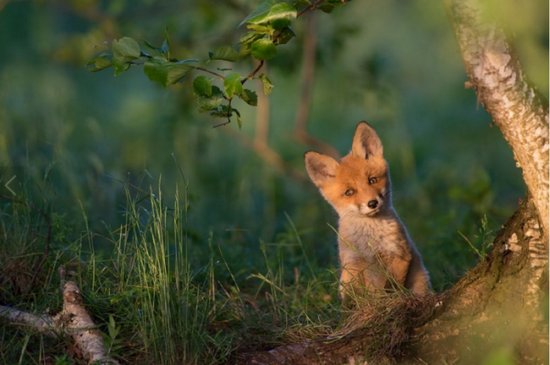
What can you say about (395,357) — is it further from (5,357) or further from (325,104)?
(325,104)

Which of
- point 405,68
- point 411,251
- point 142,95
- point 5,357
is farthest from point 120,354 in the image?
point 405,68

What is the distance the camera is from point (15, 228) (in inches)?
152

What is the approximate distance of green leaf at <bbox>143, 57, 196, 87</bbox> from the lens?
2758mm

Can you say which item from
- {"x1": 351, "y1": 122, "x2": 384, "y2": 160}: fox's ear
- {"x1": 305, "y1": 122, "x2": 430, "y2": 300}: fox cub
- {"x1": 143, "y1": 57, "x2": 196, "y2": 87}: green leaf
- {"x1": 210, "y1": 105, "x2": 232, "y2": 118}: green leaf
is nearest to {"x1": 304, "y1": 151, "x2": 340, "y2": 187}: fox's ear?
{"x1": 305, "y1": 122, "x2": 430, "y2": 300}: fox cub

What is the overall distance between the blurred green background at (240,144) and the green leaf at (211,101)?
1.79m

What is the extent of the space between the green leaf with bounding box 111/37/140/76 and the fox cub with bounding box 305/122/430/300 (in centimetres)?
161

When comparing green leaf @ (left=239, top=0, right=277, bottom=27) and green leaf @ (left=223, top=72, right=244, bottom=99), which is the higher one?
green leaf @ (left=239, top=0, right=277, bottom=27)

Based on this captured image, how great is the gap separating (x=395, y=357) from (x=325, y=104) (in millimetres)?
6578

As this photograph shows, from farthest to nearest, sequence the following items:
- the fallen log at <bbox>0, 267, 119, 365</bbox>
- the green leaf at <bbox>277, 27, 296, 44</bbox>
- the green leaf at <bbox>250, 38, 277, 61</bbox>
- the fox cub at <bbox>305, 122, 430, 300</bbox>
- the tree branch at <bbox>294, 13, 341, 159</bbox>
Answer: the tree branch at <bbox>294, 13, 341, 159</bbox>
the fox cub at <bbox>305, 122, 430, 300</bbox>
the fallen log at <bbox>0, 267, 119, 365</bbox>
the green leaf at <bbox>277, 27, 296, 44</bbox>
the green leaf at <bbox>250, 38, 277, 61</bbox>

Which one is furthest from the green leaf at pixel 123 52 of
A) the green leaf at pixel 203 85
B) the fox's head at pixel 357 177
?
the fox's head at pixel 357 177

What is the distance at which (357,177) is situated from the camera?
13.8 ft

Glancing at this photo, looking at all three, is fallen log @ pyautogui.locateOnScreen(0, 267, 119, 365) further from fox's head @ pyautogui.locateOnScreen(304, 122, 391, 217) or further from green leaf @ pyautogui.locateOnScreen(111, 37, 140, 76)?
fox's head @ pyautogui.locateOnScreen(304, 122, 391, 217)

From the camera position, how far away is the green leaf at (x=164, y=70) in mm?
A: 2758

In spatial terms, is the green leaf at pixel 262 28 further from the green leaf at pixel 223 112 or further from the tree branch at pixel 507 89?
the tree branch at pixel 507 89
